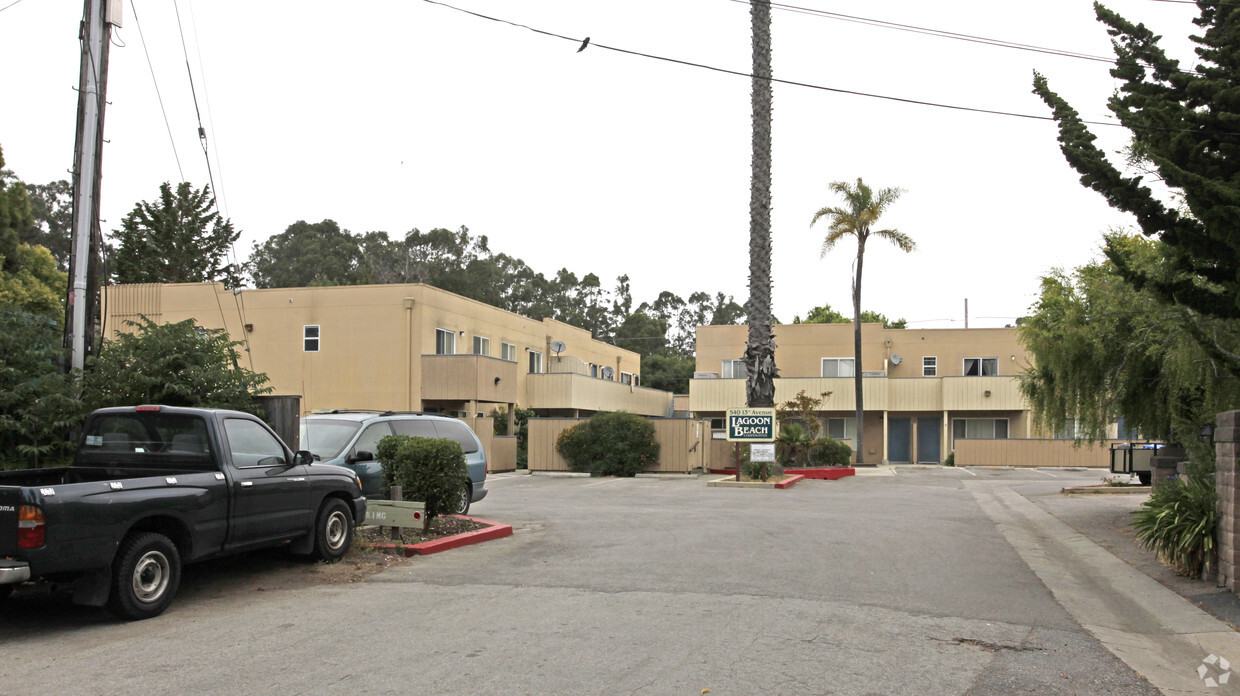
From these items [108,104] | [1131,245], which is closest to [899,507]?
[1131,245]

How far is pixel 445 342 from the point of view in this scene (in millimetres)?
34812

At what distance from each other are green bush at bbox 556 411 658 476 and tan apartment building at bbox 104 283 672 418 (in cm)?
448

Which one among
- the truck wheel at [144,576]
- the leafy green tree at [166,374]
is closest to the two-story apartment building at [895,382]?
the leafy green tree at [166,374]

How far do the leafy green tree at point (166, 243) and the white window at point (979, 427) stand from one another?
127 feet

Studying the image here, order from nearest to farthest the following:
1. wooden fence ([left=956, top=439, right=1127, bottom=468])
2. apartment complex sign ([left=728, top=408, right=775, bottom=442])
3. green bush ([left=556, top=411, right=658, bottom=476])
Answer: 1. apartment complex sign ([left=728, top=408, right=775, bottom=442])
2. green bush ([left=556, top=411, right=658, bottom=476])
3. wooden fence ([left=956, top=439, right=1127, bottom=468])

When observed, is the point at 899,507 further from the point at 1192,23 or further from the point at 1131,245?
the point at 1192,23

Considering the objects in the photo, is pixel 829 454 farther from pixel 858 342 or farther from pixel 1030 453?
pixel 1030 453

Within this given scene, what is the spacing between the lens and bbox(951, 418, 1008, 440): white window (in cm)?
4438

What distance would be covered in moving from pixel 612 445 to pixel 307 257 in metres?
51.5

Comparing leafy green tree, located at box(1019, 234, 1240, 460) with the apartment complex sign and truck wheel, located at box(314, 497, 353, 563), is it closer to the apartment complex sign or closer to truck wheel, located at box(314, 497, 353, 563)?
the apartment complex sign

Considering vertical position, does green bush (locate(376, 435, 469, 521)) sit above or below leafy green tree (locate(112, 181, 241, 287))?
below

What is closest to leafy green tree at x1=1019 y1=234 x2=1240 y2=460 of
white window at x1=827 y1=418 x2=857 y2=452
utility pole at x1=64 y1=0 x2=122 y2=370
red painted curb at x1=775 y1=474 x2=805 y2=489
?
red painted curb at x1=775 y1=474 x2=805 y2=489

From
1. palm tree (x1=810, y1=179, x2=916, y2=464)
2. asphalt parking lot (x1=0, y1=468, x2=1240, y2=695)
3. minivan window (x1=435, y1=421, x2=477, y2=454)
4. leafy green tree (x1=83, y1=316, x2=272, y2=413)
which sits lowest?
asphalt parking lot (x1=0, y1=468, x2=1240, y2=695)

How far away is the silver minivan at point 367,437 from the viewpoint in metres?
13.8
